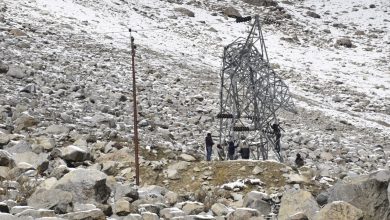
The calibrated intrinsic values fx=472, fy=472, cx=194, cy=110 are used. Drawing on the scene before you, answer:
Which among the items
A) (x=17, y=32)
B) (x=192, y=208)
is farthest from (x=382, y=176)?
(x=17, y=32)

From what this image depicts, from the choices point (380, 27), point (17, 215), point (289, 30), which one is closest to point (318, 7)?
point (380, 27)

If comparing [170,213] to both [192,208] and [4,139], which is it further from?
[4,139]

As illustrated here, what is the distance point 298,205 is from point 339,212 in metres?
0.77

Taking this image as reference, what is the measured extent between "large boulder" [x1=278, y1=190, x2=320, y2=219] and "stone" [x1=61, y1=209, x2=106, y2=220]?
2.49 m

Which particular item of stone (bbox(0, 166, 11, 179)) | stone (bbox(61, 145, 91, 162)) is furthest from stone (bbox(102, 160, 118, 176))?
stone (bbox(0, 166, 11, 179))

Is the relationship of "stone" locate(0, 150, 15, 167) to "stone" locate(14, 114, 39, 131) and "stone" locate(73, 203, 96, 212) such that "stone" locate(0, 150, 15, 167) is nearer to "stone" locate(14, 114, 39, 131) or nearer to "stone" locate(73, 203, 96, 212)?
"stone" locate(73, 203, 96, 212)

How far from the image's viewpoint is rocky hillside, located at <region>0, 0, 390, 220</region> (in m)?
6.57

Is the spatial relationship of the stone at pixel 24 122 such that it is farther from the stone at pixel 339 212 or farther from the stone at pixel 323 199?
the stone at pixel 339 212

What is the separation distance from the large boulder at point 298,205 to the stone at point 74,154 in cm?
473

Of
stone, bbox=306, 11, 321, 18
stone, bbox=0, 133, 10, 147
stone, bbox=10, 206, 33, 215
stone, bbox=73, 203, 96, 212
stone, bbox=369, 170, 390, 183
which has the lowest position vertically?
stone, bbox=306, 11, 321, 18

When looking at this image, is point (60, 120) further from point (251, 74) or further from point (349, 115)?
point (349, 115)

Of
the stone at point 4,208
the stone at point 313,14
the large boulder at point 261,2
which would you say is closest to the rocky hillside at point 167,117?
the stone at point 4,208

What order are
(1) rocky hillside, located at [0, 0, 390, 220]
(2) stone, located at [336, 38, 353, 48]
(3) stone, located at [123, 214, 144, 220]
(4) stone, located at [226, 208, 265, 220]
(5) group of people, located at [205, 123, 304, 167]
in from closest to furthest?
1. (3) stone, located at [123, 214, 144, 220]
2. (4) stone, located at [226, 208, 265, 220]
3. (1) rocky hillside, located at [0, 0, 390, 220]
4. (5) group of people, located at [205, 123, 304, 167]
5. (2) stone, located at [336, 38, 353, 48]

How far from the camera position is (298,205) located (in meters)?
6.55
